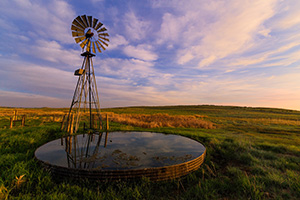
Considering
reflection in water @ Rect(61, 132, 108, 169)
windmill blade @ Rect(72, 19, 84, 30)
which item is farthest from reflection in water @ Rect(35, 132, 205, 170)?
windmill blade @ Rect(72, 19, 84, 30)

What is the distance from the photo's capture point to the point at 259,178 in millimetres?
4316

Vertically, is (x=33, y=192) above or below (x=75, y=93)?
below

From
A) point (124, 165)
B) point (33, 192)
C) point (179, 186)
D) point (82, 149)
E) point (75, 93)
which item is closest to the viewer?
point (33, 192)

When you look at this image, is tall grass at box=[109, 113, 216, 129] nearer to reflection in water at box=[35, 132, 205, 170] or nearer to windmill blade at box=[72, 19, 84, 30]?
reflection in water at box=[35, 132, 205, 170]

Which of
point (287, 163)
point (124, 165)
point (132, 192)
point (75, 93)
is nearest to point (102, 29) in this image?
point (75, 93)

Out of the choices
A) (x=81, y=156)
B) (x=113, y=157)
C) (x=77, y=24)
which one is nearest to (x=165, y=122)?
(x=113, y=157)

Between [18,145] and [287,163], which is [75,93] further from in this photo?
[287,163]

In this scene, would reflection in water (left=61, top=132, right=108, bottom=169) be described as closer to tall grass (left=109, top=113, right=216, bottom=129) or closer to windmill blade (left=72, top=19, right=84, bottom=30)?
tall grass (left=109, top=113, right=216, bottom=129)

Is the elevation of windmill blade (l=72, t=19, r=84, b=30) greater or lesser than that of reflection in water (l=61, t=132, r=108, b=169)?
greater

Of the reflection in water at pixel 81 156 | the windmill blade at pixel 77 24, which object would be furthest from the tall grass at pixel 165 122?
the windmill blade at pixel 77 24

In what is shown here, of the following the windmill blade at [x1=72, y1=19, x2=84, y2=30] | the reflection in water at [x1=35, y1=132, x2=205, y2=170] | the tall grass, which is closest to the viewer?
the reflection in water at [x1=35, y1=132, x2=205, y2=170]

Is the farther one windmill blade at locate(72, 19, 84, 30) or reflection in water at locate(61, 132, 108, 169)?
windmill blade at locate(72, 19, 84, 30)

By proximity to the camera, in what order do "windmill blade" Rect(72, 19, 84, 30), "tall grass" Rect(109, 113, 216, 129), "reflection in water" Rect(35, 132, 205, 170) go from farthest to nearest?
"tall grass" Rect(109, 113, 216, 129)
"windmill blade" Rect(72, 19, 84, 30)
"reflection in water" Rect(35, 132, 205, 170)

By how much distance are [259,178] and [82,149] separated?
6929 mm
